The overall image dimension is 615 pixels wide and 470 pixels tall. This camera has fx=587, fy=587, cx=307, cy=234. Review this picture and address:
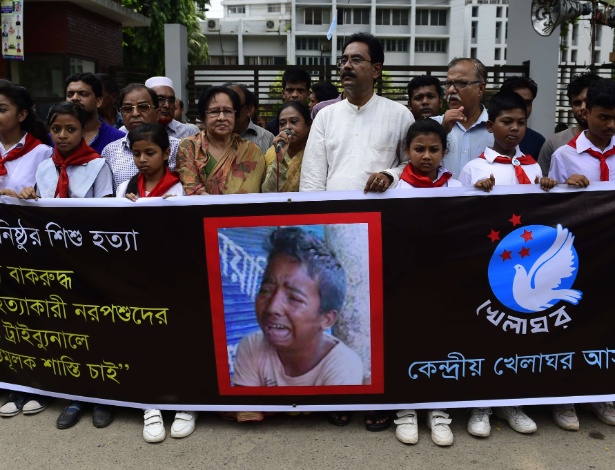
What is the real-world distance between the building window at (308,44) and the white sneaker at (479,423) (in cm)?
4449

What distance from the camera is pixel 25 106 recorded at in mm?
3629

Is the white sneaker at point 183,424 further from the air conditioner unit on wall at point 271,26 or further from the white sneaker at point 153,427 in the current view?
the air conditioner unit on wall at point 271,26

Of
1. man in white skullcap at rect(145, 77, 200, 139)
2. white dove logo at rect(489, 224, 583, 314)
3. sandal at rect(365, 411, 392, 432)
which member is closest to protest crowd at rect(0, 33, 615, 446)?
sandal at rect(365, 411, 392, 432)

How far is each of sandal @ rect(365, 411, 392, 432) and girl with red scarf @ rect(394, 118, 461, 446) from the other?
61 millimetres

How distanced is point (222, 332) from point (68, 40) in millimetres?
10301

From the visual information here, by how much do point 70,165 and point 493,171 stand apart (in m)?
2.37

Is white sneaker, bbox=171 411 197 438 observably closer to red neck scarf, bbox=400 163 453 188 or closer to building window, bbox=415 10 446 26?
red neck scarf, bbox=400 163 453 188

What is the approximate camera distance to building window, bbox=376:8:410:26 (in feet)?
155

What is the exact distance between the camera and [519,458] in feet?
9.18

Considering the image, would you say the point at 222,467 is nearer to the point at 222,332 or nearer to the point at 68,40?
the point at 222,332

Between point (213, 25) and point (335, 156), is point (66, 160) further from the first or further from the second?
point (213, 25)

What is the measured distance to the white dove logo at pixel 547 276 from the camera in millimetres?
2979

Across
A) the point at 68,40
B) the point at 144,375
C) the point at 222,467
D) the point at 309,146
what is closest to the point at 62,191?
the point at 144,375

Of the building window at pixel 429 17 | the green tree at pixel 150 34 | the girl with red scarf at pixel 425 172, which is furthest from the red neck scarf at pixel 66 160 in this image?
the building window at pixel 429 17
